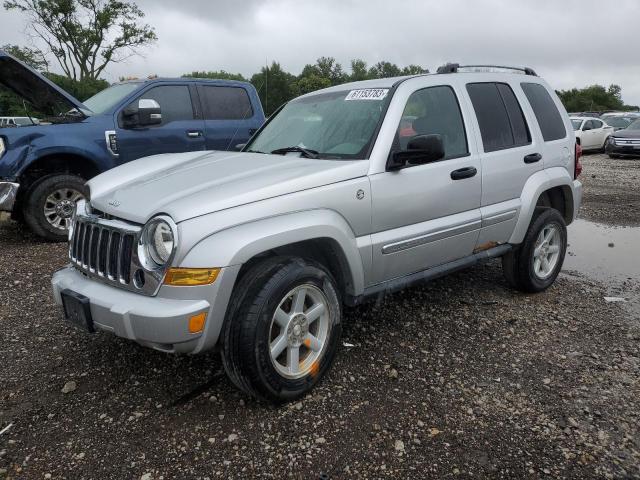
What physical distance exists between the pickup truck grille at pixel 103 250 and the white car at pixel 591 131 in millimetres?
18973

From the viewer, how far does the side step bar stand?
10.6ft

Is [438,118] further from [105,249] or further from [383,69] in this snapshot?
[383,69]

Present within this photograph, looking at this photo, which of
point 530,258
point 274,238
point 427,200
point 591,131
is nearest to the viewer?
point 274,238

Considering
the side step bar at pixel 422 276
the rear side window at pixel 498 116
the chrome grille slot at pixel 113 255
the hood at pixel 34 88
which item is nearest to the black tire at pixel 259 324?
the side step bar at pixel 422 276

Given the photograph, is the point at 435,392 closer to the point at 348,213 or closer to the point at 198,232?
the point at 348,213

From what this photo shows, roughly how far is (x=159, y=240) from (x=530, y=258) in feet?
10.2

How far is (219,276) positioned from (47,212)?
442 centimetres

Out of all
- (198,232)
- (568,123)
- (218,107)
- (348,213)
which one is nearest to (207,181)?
(198,232)

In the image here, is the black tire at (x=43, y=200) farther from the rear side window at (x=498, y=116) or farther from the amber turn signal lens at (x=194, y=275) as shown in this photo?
the rear side window at (x=498, y=116)

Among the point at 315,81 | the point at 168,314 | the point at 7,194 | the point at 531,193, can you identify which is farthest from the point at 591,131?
the point at 315,81

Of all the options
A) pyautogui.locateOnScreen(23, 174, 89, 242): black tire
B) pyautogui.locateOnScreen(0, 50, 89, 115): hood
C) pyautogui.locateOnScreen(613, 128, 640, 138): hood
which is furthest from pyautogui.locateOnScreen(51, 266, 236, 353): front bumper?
pyautogui.locateOnScreen(613, 128, 640, 138): hood

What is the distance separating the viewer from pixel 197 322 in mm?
2500

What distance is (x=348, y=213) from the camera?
9.96 ft

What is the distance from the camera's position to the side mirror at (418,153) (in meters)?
3.12
